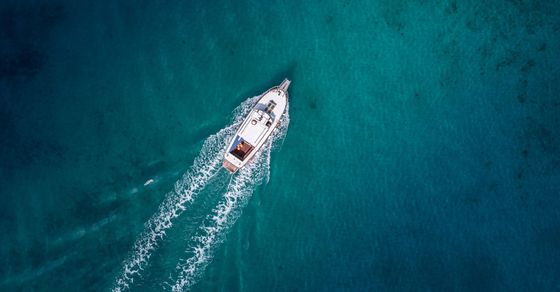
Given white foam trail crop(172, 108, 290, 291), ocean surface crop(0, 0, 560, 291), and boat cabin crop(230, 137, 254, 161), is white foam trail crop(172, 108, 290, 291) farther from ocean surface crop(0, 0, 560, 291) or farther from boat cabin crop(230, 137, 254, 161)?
boat cabin crop(230, 137, 254, 161)

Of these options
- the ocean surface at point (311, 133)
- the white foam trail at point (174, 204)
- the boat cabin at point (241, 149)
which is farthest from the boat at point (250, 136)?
the ocean surface at point (311, 133)

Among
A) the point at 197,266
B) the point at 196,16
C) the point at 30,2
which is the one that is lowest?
the point at 197,266

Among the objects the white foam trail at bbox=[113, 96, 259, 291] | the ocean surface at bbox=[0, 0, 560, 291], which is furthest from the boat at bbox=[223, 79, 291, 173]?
the ocean surface at bbox=[0, 0, 560, 291]

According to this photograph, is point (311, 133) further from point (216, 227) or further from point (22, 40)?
point (22, 40)

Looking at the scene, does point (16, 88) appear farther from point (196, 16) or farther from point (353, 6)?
point (353, 6)

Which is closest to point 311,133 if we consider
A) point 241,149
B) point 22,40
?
point 241,149

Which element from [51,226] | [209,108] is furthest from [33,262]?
[209,108]
